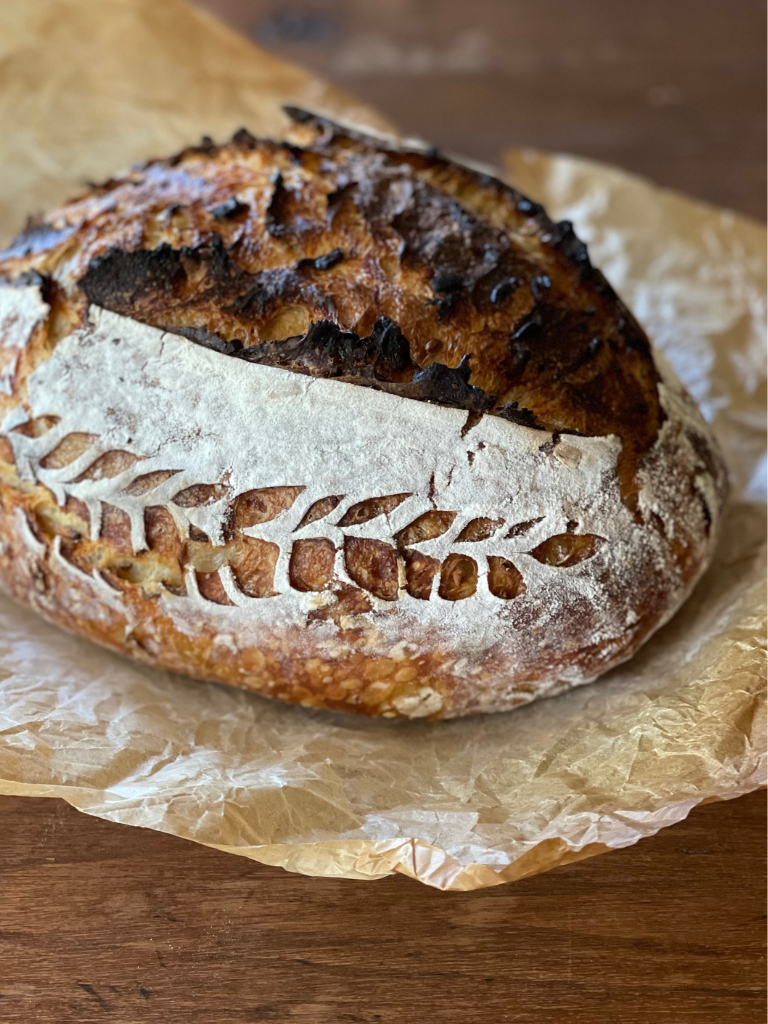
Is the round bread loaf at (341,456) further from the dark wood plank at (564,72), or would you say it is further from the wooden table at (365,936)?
the dark wood plank at (564,72)

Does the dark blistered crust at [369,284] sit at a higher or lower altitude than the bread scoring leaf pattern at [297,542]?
higher

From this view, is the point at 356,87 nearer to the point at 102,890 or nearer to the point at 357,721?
the point at 357,721

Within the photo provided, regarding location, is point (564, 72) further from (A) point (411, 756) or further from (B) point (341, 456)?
(A) point (411, 756)

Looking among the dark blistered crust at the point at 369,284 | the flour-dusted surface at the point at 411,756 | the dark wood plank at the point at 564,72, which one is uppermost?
the dark wood plank at the point at 564,72

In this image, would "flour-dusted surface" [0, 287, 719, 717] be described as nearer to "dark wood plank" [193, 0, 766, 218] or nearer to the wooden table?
the wooden table

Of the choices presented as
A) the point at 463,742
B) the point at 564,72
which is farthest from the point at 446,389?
the point at 564,72

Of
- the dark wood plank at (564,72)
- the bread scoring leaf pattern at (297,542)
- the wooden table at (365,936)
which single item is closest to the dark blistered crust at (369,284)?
the bread scoring leaf pattern at (297,542)

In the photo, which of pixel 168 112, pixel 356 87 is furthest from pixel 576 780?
pixel 356 87

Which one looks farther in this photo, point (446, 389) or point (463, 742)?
point (463, 742)
